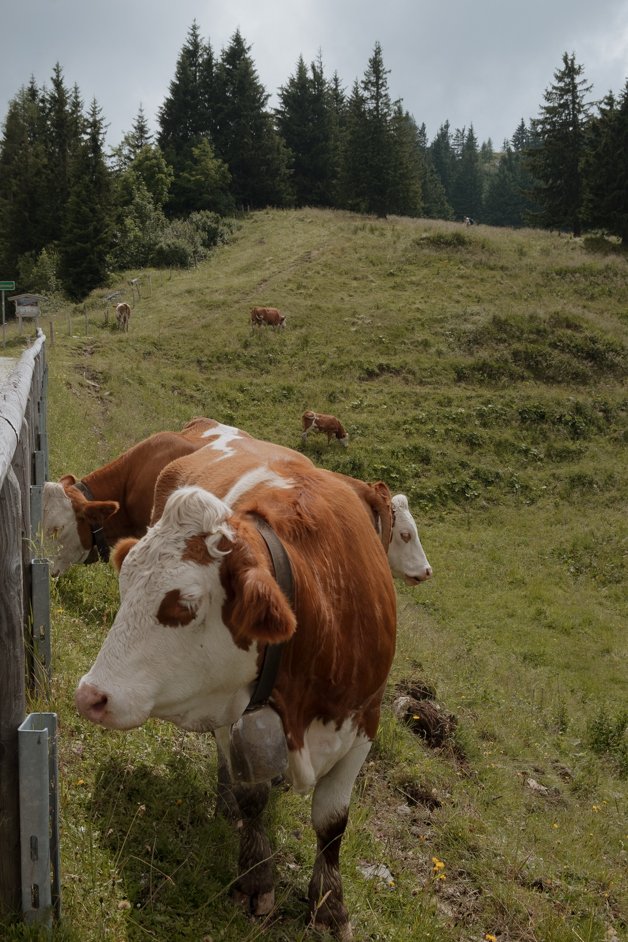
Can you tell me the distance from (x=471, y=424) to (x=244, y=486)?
16.9 m

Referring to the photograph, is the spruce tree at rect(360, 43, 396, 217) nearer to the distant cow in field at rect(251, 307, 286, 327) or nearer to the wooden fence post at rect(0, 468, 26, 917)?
the distant cow in field at rect(251, 307, 286, 327)

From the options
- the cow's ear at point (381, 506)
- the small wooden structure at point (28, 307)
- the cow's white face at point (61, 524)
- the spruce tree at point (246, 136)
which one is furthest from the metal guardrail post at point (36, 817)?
the spruce tree at point (246, 136)

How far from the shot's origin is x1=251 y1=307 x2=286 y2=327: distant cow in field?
24.7m

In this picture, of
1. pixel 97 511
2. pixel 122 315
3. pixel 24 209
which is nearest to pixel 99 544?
pixel 97 511

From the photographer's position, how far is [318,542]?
3.11 metres

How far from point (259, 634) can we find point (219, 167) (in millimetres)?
56326

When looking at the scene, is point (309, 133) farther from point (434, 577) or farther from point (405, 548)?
point (405, 548)

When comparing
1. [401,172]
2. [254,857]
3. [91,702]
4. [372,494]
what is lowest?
[254,857]

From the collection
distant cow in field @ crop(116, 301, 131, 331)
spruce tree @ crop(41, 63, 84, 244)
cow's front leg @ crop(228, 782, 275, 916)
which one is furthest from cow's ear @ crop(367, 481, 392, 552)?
spruce tree @ crop(41, 63, 84, 244)

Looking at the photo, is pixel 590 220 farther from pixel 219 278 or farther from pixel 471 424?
pixel 471 424

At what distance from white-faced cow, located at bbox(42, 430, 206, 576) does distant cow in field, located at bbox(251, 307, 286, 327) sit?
19118 mm

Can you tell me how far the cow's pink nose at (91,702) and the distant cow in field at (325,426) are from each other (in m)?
15.7

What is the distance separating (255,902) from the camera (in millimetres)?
3316

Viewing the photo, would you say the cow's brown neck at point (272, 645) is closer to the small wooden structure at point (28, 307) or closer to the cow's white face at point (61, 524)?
the cow's white face at point (61, 524)
